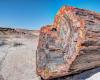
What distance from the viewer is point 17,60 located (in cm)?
437

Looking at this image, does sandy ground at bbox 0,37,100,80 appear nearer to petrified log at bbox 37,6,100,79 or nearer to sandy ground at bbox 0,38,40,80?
sandy ground at bbox 0,38,40,80

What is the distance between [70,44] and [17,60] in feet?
4.54

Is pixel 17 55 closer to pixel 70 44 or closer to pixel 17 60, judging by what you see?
pixel 17 60

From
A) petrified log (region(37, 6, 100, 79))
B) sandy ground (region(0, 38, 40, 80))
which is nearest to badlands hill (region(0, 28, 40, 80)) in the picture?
sandy ground (region(0, 38, 40, 80))

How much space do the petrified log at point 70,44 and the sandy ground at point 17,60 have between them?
305 millimetres

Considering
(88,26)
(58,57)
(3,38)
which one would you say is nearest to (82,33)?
(88,26)

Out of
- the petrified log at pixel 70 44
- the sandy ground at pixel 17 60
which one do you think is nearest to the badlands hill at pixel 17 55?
the sandy ground at pixel 17 60

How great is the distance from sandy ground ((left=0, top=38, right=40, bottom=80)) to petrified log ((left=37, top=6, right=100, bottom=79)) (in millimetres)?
305

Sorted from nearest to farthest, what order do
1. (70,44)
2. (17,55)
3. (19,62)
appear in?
(70,44) → (19,62) → (17,55)

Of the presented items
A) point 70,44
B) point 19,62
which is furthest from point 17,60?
point 70,44

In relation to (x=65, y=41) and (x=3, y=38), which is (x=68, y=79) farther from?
(x=3, y=38)

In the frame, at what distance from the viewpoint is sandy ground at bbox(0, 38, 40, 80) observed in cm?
405

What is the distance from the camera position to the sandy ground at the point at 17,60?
4047mm

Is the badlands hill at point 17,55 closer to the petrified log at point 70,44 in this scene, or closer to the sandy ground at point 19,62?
the sandy ground at point 19,62
